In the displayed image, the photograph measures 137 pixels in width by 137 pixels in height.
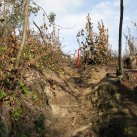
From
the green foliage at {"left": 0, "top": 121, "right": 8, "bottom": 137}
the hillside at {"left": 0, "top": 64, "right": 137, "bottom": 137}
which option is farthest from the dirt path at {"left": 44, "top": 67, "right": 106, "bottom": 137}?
the green foliage at {"left": 0, "top": 121, "right": 8, "bottom": 137}

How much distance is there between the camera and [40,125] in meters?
10.4

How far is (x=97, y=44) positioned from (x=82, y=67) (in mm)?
1706

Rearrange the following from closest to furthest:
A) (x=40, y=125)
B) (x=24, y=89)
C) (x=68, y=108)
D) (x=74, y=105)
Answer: (x=40, y=125) → (x=24, y=89) → (x=68, y=108) → (x=74, y=105)

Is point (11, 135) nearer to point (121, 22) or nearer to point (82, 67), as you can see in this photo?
point (121, 22)

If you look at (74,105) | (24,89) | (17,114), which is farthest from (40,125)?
(74,105)

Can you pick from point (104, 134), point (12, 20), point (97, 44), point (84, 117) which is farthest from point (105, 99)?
point (12, 20)

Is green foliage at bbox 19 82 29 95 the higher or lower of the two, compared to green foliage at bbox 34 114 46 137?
higher

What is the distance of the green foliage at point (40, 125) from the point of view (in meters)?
10.3

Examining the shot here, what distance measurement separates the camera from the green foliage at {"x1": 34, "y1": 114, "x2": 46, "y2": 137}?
→ 1032cm

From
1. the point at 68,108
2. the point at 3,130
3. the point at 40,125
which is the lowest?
the point at 40,125

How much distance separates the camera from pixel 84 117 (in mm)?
12031

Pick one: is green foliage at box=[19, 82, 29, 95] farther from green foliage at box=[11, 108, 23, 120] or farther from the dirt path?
the dirt path

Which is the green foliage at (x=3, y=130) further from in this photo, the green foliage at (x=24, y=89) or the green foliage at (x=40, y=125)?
the green foliage at (x=24, y=89)

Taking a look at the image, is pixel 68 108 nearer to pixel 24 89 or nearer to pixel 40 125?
pixel 24 89
